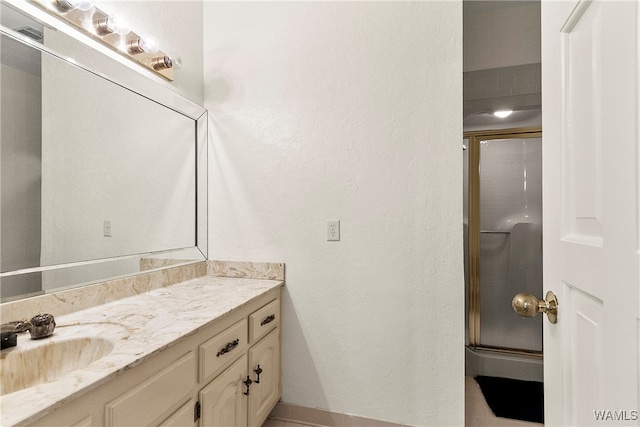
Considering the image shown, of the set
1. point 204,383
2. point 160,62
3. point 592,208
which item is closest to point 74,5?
point 160,62

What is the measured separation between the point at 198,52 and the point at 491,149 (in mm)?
2224

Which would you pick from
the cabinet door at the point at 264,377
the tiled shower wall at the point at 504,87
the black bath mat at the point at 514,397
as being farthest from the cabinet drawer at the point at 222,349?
the tiled shower wall at the point at 504,87

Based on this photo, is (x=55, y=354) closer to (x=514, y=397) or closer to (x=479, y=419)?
(x=479, y=419)

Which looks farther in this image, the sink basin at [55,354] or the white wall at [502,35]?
the white wall at [502,35]

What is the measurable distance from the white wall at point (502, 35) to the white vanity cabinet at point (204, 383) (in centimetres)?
214

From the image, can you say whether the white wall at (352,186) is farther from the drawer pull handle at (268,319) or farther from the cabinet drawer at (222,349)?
the cabinet drawer at (222,349)

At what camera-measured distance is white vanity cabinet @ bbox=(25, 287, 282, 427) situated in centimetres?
81

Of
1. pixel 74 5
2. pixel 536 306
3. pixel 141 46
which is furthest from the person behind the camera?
pixel 141 46

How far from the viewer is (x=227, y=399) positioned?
4.41ft

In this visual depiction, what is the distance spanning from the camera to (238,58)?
200 centimetres

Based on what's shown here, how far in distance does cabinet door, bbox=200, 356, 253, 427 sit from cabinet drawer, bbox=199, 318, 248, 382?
43 mm

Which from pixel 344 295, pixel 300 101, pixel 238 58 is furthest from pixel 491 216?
pixel 238 58

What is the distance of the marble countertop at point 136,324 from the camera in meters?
0.68

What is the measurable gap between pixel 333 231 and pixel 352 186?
0.89ft
